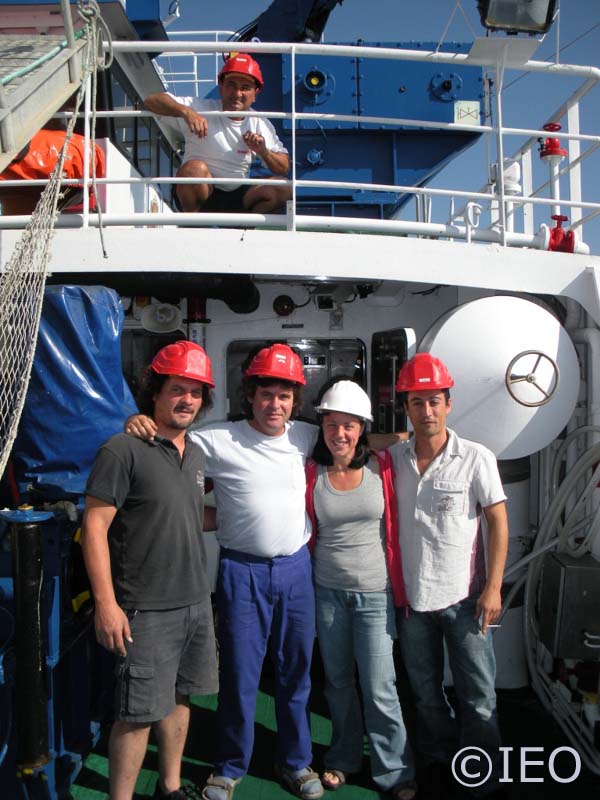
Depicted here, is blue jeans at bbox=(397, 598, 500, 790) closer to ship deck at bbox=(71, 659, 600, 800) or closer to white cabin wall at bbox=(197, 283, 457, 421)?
ship deck at bbox=(71, 659, 600, 800)

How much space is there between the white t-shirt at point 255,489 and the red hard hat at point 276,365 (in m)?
0.28

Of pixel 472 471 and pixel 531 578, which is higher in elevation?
pixel 472 471

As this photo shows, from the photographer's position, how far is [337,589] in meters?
2.85

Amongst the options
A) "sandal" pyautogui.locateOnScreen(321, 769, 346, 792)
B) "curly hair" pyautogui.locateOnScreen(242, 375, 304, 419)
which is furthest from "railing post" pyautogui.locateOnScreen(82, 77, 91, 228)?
"sandal" pyautogui.locateOnScreen(321, 769, 346, 792)

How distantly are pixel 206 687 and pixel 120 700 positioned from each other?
0.38 metres

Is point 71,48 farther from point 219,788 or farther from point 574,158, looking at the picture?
point 574,158

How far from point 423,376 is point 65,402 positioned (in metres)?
1.64

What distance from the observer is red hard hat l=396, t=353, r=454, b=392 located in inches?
112

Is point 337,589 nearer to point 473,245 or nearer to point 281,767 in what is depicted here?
point 281,767

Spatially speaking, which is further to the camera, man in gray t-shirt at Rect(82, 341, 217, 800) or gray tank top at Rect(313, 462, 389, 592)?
gray tank top at Rect(313, 462, 389, 592)

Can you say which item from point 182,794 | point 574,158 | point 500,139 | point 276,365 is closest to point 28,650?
point 182,794

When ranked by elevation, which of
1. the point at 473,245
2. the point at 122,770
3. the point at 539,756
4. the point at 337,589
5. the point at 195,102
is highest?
the point at 195,102

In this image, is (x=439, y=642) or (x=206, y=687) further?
(x=439, y=642)

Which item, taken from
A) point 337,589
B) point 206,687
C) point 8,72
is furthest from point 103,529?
point 8,72
